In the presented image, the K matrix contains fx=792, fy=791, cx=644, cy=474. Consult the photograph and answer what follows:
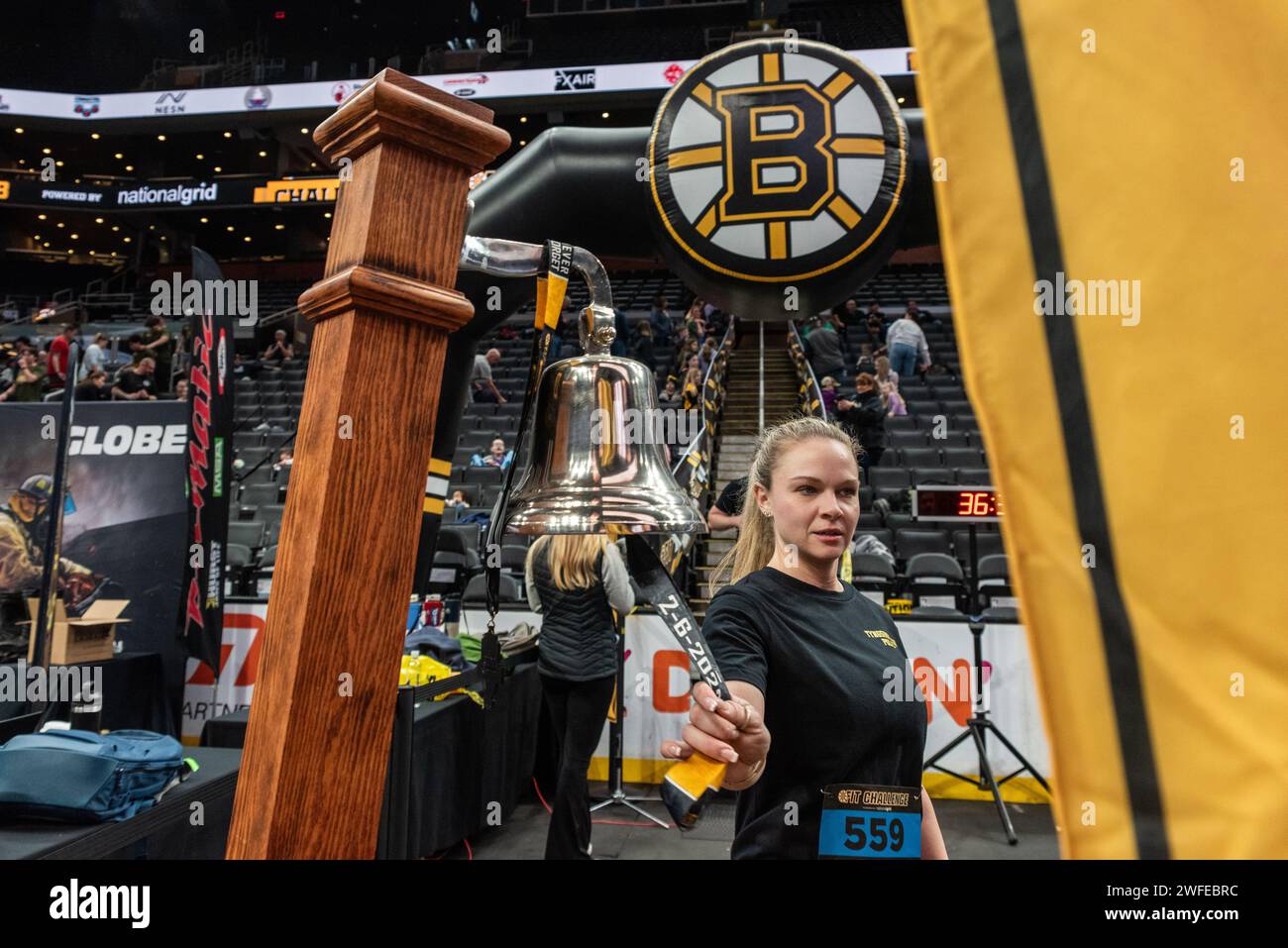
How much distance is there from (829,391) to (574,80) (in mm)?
15126

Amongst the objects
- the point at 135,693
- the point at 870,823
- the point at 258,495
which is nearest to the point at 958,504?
the point at 870,823

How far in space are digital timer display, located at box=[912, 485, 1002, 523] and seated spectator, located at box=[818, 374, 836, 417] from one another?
435 centimetres

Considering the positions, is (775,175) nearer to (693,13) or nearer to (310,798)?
(310,798)

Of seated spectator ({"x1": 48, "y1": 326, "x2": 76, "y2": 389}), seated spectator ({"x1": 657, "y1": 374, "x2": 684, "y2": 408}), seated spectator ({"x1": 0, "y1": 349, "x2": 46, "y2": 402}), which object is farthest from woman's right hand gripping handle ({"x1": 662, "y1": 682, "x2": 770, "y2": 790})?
seated spectator ({"x1": 48, "y1": 326, "x2": 76, "y2": 389})

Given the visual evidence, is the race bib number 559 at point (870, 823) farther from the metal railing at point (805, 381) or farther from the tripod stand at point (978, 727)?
the metal railing at point (805, 381)

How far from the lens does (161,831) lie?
2.59 m

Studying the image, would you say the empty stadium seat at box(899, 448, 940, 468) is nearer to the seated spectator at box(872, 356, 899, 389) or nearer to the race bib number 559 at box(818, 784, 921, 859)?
the seated spectator at box(872, 356, 899, 389)

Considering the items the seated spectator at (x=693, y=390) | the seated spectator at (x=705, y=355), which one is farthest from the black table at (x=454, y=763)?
the seated spectator at (x=705, y=355)

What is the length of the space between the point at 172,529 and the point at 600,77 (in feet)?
60.6

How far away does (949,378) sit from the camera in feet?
37.9

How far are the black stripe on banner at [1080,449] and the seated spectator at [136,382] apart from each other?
11.9m

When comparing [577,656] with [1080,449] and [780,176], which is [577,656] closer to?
[780,176]

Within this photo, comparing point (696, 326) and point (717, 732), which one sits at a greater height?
point (696, 326)

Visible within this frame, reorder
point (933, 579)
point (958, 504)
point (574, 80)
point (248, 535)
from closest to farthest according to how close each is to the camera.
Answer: point (958, 504), point (933, 579), point (248, 535), point (574, 80)
